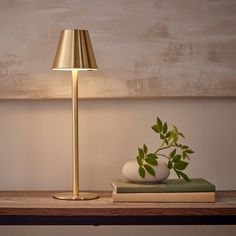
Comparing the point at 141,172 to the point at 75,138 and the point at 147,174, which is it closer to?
the point at 147,174

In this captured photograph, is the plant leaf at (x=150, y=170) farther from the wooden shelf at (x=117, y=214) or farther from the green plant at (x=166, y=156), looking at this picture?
the wooden shelf at (x=117, y=214)

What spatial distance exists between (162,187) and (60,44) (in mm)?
469

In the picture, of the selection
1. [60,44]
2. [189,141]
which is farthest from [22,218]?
[189,141]

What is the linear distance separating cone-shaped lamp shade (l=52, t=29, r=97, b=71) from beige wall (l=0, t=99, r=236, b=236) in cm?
24

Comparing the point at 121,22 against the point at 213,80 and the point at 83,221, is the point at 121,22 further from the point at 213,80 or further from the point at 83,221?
the point at 83,221

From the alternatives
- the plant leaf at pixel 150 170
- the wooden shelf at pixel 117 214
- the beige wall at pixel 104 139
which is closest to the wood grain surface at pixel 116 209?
the wooden shelf at pixel 117 214

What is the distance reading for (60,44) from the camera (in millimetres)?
1730

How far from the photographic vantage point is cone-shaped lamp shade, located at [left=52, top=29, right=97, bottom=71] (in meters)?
1.70

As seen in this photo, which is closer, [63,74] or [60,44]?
[60,44]

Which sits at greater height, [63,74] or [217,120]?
[63,74]

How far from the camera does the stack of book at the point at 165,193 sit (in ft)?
5.41

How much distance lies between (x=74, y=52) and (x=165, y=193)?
0.44 meters

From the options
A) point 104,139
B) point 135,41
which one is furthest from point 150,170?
point 135,41

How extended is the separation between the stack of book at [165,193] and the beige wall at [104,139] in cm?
28
